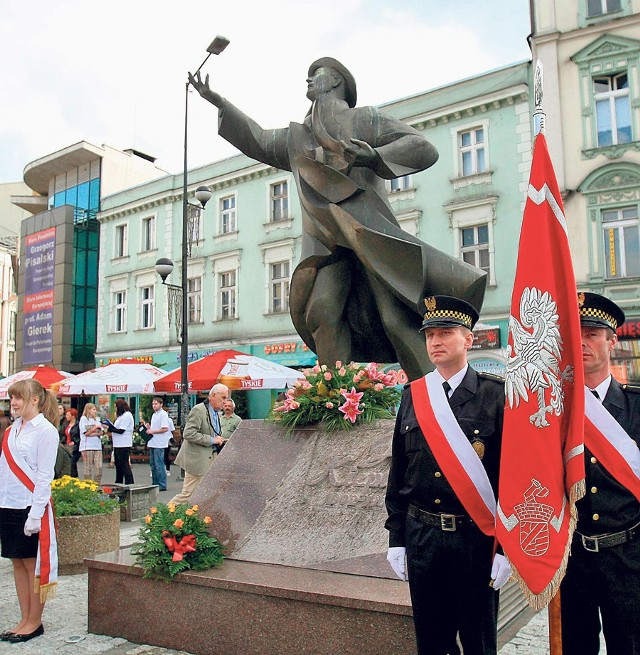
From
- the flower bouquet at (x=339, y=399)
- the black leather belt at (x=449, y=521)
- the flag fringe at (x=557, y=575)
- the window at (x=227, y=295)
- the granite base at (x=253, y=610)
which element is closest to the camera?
the flag fringe at (x=557, y=575)

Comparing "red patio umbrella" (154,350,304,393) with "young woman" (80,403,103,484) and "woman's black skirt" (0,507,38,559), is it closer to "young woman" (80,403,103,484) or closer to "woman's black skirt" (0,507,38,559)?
"young woman" (80,403,103,484)

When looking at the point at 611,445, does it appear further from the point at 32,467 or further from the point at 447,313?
the point at 32,467

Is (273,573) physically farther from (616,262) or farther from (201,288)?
(201,288)

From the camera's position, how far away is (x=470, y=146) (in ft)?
64.4

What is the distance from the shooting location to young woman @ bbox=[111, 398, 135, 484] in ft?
39.7

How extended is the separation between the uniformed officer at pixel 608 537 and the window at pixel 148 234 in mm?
26306

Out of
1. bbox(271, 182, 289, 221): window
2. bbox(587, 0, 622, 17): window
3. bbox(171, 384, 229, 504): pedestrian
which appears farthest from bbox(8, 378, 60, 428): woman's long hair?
bbox(271, 182, 289, 221): window

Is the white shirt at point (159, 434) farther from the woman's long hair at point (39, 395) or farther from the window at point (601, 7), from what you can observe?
the window at point (601, 7)

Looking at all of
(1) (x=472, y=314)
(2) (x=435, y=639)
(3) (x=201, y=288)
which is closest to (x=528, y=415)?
(1) (x=472, y=314)

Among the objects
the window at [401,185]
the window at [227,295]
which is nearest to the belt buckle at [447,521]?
the window at [401,185]

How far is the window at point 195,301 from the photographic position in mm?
25719

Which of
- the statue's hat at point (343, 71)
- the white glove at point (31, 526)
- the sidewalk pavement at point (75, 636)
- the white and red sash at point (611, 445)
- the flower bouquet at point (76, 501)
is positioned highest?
the statue's hat at point (343, 71)

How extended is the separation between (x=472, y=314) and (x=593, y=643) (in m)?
1.28

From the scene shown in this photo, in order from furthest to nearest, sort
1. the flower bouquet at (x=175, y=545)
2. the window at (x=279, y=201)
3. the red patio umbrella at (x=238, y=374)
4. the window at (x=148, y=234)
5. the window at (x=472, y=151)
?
the window at (x=148, y=234) → the window at (x=279, y=201) → the window at (x=472, y=151) → the red patio umbrella at (x=238, y=374) → the flower bouquet at (x=175, y=545)
